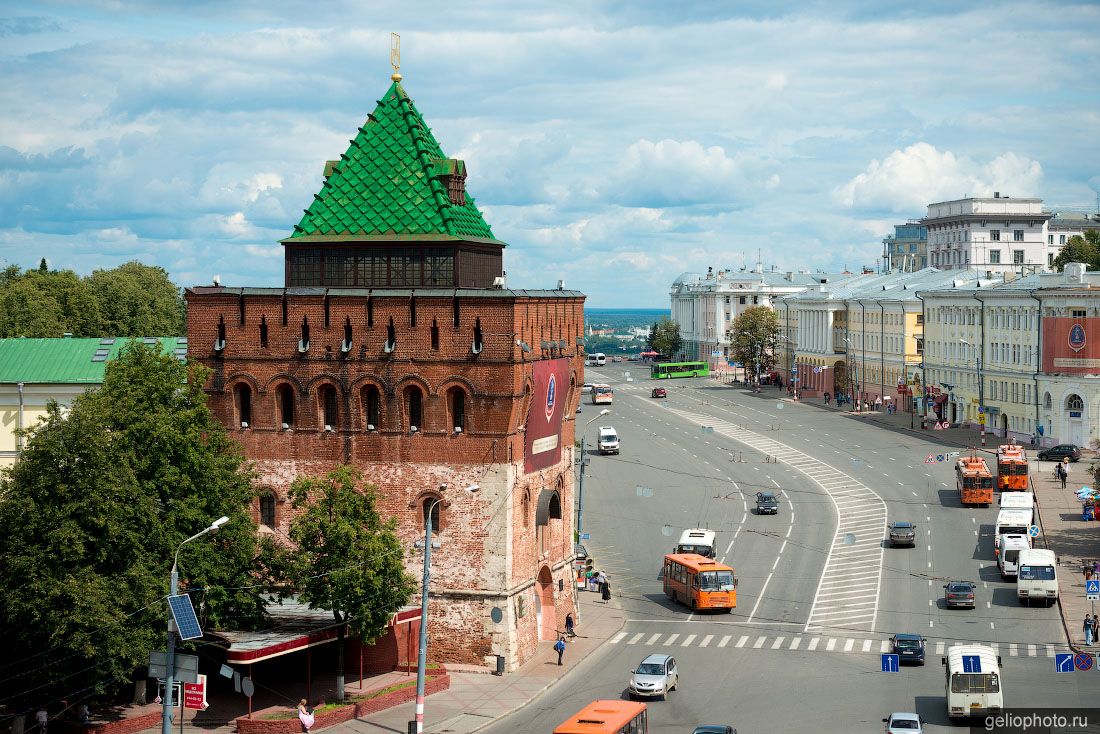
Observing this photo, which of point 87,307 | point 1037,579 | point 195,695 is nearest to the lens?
point 195,695

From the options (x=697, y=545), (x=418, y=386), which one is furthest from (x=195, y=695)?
(x=697, y=545)

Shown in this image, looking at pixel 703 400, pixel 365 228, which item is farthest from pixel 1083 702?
pixel 703 400

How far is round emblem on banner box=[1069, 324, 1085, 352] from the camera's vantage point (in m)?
121

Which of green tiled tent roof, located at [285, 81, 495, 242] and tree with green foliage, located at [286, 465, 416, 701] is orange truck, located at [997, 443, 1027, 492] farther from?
tree with green foliage, located at [286, 465, 416, 701]

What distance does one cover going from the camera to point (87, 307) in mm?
135375

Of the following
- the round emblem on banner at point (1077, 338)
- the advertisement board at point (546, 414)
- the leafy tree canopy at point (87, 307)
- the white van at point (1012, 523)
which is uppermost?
the leafy tree canopy at point (87, 307)

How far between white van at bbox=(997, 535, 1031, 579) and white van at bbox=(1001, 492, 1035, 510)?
34.3ft

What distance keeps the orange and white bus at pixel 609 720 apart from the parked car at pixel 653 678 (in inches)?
249

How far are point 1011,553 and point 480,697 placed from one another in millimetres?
35080

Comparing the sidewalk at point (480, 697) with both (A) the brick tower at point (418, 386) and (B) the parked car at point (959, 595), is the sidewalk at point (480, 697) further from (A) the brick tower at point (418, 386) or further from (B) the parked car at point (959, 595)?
(B) the parked car at point (959, 595)

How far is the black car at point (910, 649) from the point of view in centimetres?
6362

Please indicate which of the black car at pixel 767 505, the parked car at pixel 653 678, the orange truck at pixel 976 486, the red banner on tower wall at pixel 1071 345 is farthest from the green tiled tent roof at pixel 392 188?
the red banner on tower wall at pixel 1071 345

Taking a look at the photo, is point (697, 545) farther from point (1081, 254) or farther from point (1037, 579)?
point (1081, 254)

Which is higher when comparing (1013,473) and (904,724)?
(1013,473)
